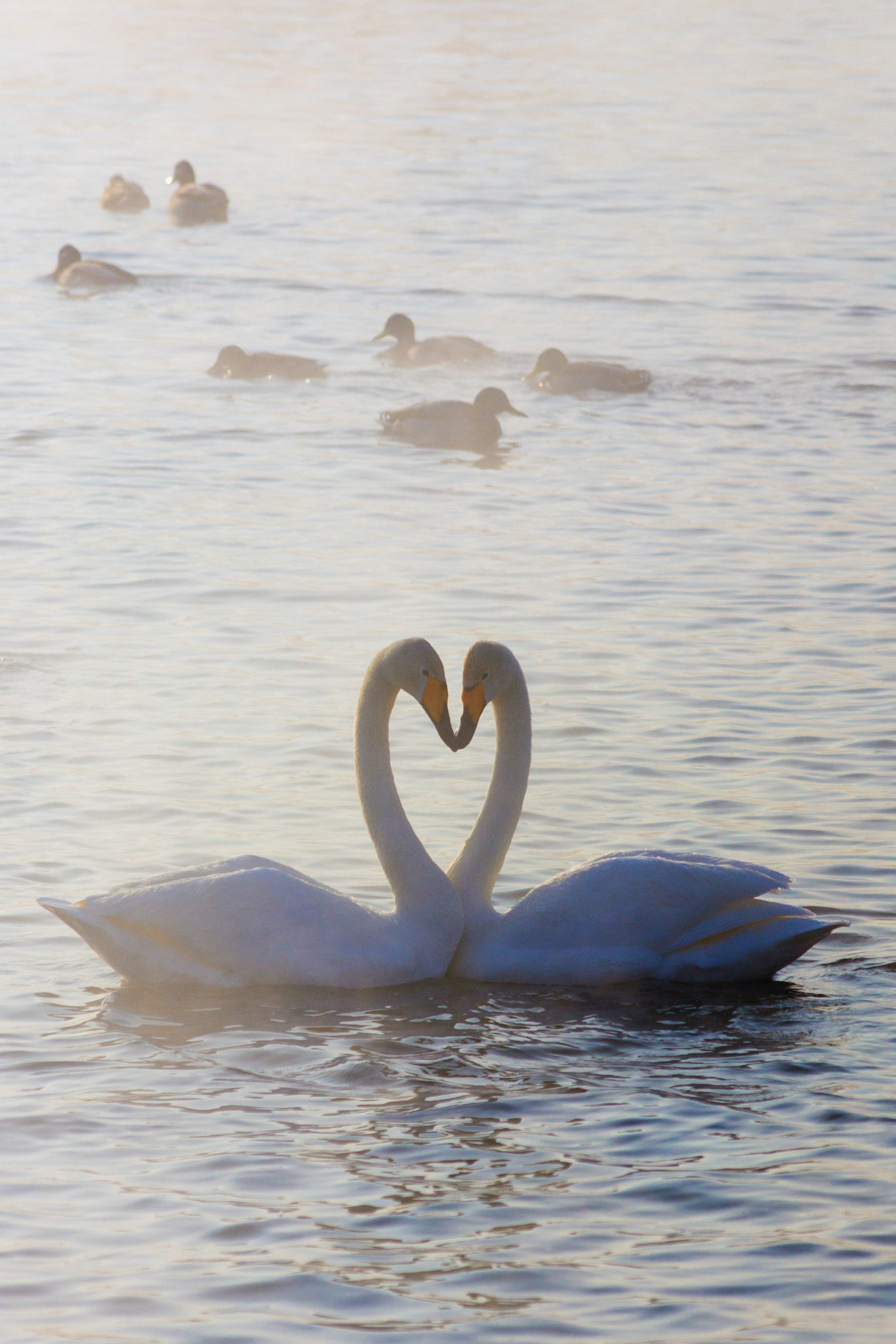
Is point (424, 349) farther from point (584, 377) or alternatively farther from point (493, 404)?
point (493, 404)

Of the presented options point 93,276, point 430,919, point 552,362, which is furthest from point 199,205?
point 430,919

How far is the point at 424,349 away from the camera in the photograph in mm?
20078

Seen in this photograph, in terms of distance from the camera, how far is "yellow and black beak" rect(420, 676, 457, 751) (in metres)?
7.55

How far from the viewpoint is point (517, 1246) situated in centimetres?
554

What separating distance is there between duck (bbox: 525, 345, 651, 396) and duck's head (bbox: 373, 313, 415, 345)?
5.80 feet

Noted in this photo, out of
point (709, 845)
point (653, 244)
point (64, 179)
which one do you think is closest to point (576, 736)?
point (709, 845)

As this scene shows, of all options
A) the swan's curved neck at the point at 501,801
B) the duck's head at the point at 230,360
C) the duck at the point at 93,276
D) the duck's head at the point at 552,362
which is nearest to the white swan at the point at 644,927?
the swan's curved neck at the point at 501,801

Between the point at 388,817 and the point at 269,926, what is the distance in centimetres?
77

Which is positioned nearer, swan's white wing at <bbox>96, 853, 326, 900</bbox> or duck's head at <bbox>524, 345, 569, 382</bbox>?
swan's white wing at <bbox>96, 853, 326, 900</bbox>

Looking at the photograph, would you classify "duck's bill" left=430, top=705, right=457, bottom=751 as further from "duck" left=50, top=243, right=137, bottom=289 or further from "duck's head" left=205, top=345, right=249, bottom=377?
"duck" left=50, top=243, right=137, bottom=289

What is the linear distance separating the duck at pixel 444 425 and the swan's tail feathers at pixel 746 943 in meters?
9.85

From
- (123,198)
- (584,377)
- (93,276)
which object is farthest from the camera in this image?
(123,198)

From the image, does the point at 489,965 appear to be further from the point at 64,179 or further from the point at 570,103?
the point at 570,103

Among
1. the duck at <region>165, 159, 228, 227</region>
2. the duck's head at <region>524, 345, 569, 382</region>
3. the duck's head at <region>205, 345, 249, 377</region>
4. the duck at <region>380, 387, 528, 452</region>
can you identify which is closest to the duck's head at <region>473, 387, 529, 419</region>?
the duck at <region>380, 387, 528, 452</region>
